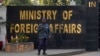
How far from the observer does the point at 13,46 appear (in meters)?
19.1

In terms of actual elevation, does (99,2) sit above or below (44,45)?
above

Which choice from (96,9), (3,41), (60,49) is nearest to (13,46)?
(3,41)

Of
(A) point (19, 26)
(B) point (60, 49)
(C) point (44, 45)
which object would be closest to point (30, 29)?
(A) point (19, 26)

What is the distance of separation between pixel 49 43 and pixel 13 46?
9.20 feet

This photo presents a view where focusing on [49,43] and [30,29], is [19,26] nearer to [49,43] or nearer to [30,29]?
[30,29]

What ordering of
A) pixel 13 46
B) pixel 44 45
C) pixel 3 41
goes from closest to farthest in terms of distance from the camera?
A: 1. pixel 44 45
2. pixel 13 46
3. pixel 3 41

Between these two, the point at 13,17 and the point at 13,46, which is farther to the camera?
the point at 13,17

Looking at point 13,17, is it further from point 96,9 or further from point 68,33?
point 96,9

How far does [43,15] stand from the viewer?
69.7 feet

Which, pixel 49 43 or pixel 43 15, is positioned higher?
pixel 43 15

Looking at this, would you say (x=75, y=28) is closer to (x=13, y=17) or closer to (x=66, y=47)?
(x=66, y=47)

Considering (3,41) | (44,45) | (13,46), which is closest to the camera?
(44,45)

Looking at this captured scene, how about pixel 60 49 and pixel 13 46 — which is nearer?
pixel 13 46

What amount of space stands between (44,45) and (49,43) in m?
3.31
